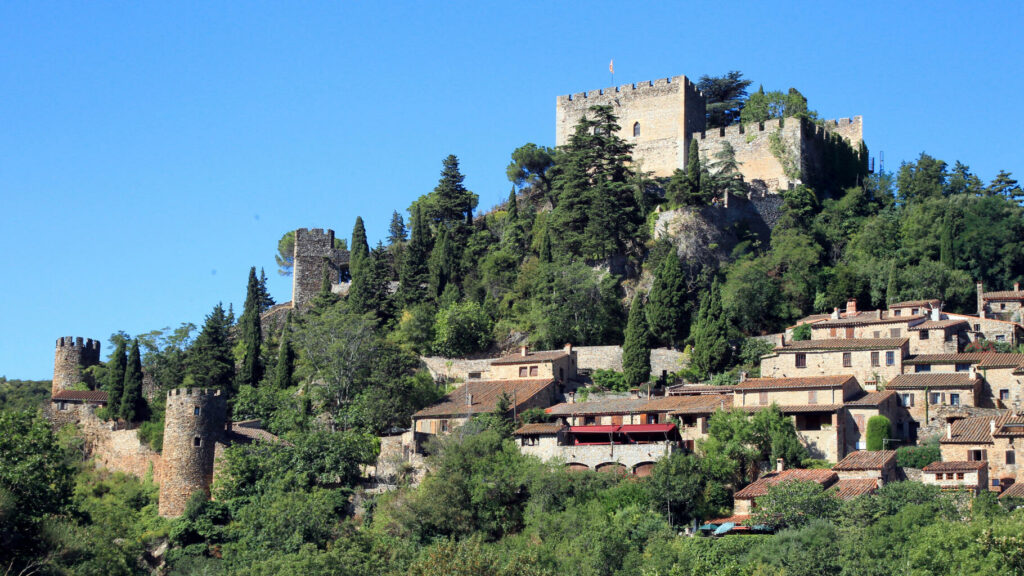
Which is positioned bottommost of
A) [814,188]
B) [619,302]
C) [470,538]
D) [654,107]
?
[470,538]

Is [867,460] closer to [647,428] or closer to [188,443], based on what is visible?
[647,428]

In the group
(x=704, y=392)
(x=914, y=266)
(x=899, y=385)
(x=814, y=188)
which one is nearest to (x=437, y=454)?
(x=704, y=392)

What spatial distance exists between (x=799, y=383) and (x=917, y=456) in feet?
20.1

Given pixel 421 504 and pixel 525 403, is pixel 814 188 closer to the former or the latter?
pixel 525 403

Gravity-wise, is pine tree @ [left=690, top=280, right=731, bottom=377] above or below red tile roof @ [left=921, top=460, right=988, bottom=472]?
above

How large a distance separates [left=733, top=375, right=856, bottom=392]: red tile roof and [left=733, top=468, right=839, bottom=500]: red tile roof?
4.71 metres

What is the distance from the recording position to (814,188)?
8288cm

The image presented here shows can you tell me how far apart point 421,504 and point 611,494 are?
7.65m

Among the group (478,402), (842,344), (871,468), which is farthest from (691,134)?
(871,468)

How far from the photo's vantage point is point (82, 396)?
7294 cm

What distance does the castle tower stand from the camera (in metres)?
78.2

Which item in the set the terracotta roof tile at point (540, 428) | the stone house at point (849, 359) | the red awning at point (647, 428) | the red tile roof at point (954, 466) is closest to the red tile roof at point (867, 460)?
the red tile roof at point (954, 466)

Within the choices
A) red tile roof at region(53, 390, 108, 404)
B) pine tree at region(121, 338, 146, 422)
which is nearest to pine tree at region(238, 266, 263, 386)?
pine tree at region(121, 338, 146, 422)

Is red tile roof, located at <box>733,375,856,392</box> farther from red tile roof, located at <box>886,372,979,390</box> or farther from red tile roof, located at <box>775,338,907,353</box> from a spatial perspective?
red tile roof, located at <box>775,338,907,353</box>
